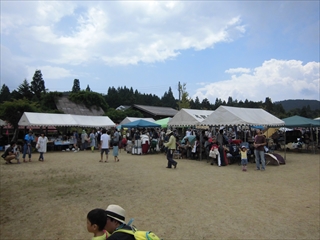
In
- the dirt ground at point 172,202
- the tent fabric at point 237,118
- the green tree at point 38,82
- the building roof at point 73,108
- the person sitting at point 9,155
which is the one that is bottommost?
the dirt ground at point 172,202

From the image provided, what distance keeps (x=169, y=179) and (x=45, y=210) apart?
4.07 meters

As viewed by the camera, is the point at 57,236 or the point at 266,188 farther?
the point at 266,188

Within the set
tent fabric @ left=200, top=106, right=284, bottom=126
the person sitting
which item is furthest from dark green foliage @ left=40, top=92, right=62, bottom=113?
tent fabric @ left=200, top=106, right=284, bottom=126

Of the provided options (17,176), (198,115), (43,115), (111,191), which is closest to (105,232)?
(111,191)

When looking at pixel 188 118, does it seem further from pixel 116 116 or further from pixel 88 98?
pixel 88 98

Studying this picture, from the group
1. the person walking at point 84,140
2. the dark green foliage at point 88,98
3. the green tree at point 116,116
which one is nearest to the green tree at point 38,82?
the dark green foliage at point 88,98

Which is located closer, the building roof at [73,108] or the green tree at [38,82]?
the building roof at [73,108]

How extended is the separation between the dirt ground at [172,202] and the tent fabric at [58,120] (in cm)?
944

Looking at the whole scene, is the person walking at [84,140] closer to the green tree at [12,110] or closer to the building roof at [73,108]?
the green tree at [12,110]

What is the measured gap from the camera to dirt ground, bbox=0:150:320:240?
425 centimetres

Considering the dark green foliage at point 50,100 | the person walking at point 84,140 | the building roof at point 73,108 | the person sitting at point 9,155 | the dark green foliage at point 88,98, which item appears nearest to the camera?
the person sitting at point 9,155

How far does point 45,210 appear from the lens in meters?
5.25

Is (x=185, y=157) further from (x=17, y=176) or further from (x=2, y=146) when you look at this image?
(x=2, y=146)

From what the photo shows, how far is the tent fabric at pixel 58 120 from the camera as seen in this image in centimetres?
1798
